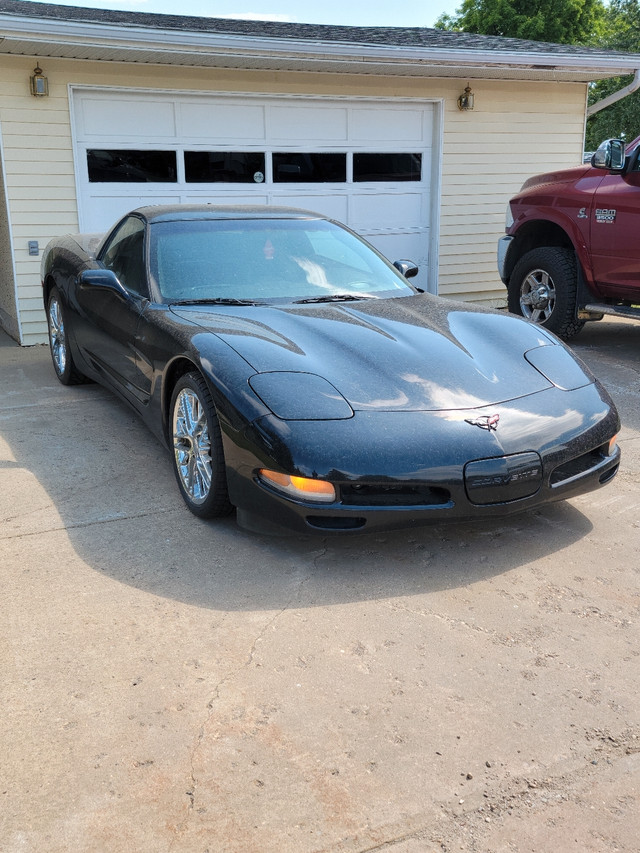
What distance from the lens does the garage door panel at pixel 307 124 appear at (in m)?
9.12

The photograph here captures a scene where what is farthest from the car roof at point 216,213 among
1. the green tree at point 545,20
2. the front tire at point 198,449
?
the green tree at point 545,20

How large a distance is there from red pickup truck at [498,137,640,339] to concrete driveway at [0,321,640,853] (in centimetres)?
364

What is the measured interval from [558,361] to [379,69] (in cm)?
614

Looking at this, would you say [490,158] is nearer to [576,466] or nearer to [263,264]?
[263,264]

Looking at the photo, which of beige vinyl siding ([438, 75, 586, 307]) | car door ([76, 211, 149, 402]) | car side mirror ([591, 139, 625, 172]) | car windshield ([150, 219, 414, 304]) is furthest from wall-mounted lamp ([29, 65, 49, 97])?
car side mirror ([591, 139, 625, 172])

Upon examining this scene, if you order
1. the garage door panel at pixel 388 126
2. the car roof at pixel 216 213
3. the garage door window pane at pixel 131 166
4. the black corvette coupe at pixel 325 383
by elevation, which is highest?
the garage door panel at pixel 388 126

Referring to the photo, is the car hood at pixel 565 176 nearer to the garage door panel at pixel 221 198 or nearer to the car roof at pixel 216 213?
the garage door panel at pixel 221 198

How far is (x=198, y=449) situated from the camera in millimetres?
3895

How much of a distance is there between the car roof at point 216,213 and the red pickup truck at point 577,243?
3.03 m

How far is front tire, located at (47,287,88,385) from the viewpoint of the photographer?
6.26 m

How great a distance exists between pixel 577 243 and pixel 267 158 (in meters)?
3.46

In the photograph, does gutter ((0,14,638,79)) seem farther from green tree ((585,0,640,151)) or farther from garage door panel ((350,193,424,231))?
green tree ((585,0,640,151))

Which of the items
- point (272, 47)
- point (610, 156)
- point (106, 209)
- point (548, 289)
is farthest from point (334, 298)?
point (106, 209)

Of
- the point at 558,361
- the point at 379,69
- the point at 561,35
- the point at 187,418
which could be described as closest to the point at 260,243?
the point at 187,418
